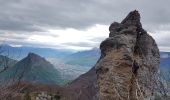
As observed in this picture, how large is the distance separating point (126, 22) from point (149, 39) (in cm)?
371

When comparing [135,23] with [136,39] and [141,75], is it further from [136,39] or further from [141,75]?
[141,75]

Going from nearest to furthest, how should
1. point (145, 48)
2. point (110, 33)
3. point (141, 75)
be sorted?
point (141, 75) < point (145, 48) < point (110, 33)

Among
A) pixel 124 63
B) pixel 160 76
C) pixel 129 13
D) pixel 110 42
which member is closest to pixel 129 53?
pixel 124 63

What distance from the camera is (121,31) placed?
148 feet

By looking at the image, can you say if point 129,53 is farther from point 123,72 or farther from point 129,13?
point 129,13

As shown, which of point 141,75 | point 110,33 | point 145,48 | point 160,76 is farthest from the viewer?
point 110,33

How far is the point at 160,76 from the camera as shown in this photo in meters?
12.8

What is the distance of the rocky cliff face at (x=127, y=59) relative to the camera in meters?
38.7

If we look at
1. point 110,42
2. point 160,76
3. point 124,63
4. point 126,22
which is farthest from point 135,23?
point 160,76

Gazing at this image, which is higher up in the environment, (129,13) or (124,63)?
(129,13)

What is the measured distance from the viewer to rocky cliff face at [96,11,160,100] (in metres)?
38.7

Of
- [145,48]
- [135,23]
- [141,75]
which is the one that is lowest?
Result: [141,75]

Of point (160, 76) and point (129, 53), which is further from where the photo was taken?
point (129, 53)

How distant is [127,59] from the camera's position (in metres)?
40.5
